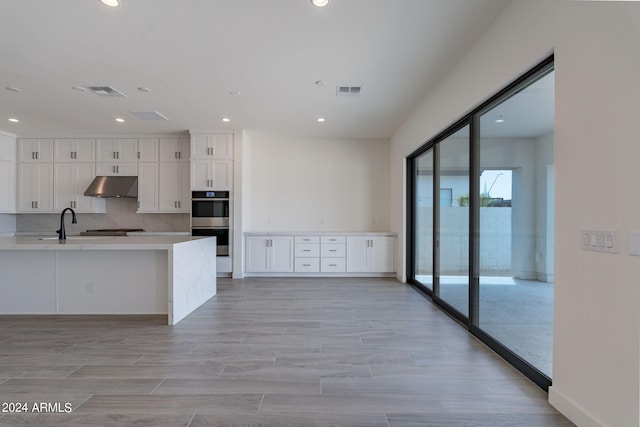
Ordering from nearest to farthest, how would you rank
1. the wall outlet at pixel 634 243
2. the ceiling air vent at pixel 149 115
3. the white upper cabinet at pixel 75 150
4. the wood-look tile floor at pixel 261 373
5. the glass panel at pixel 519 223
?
1. the wall outlet at pixel 634 243
2. the wood-look tile floor at pixel 261 373
3. the glass panel at pixel 519 223
4. the ceiling air vent at pixel 149 115
5. the white upper cabinet at pixel 75 150

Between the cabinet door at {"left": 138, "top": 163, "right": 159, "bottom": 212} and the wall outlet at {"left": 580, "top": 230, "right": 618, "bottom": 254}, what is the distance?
20.8 feet

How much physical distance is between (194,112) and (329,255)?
332 centimetres

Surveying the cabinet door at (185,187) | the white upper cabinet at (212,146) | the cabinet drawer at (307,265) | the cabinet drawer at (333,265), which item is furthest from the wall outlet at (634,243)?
the cabinet door at (185,187)

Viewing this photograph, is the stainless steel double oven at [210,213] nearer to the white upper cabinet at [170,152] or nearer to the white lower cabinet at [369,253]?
the white upper cabinet at [170,152]

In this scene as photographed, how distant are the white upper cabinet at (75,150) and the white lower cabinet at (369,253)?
5266mm

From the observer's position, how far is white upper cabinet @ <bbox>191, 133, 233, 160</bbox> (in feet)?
18.9

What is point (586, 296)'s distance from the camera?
5.42 ft

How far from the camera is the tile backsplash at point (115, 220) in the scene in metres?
6.32

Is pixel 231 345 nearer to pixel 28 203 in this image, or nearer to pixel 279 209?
pixel 279 209

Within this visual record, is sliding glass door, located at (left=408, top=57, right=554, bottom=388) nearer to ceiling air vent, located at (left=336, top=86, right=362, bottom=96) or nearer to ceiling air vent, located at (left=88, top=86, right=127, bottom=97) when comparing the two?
ceiling air vent, located at (left=336, top=86, right=362, bottom=96)

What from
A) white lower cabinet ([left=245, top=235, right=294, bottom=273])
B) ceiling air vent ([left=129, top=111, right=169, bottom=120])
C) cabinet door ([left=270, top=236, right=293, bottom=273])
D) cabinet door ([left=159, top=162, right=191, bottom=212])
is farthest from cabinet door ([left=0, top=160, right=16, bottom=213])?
cabinet door ([left=270, top=236, right=293, bottom=273])

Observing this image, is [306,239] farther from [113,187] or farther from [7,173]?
[7,173]

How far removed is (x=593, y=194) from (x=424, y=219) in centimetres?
325

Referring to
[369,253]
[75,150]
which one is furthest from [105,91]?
[369,253]
